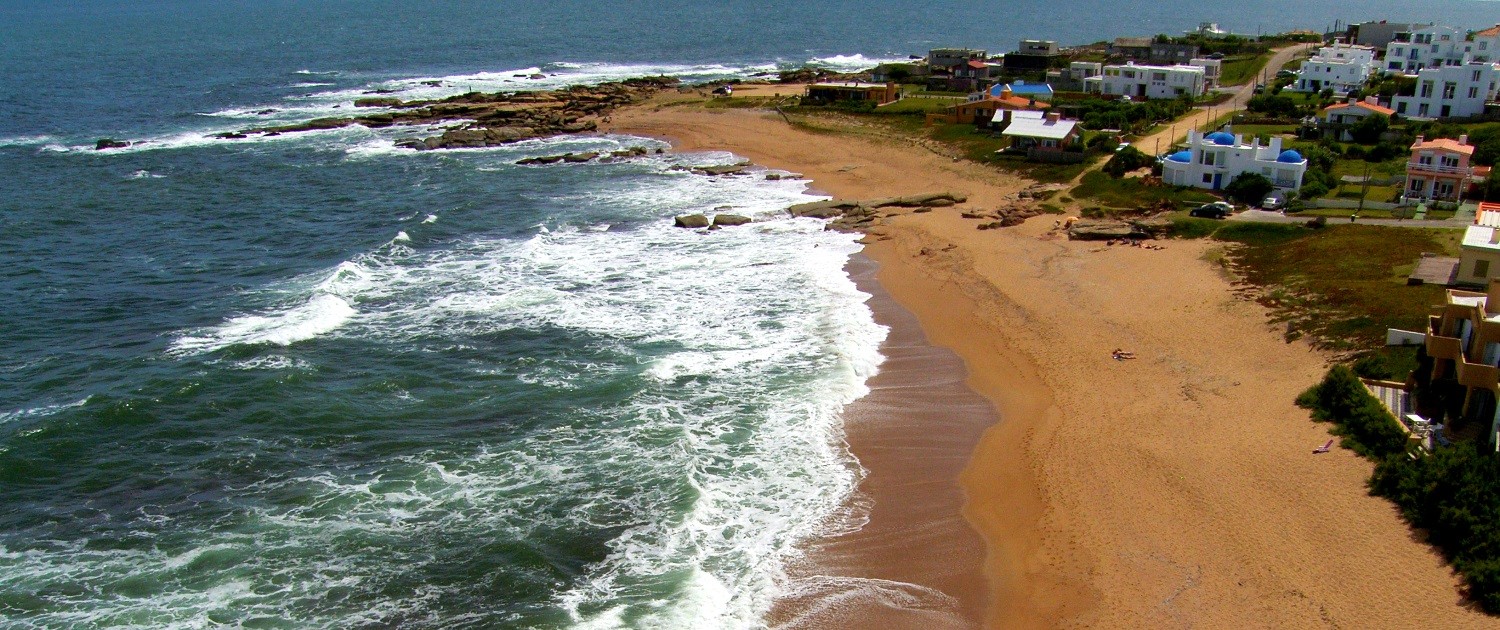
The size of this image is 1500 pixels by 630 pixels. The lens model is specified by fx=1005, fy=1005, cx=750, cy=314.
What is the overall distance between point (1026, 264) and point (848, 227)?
11.7m

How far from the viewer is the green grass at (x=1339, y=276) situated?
3509 centimetres

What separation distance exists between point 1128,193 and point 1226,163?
17.2ft

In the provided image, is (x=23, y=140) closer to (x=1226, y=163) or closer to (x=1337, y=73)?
(x=1226, y=163)

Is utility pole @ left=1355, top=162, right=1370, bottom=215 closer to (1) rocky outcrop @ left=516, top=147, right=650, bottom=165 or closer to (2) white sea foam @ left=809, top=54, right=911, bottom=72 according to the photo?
(1) rocky outcrop @ left=516, top=147, right=650, bottom=165

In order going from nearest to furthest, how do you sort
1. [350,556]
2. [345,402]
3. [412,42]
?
1. [350,556]
2. [345,402]
3. [412,42]

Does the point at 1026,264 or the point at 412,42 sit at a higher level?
the point at 412,42

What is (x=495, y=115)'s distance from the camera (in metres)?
93.0

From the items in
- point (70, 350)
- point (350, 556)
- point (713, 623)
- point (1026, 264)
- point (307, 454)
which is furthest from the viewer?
point (1026, 264)

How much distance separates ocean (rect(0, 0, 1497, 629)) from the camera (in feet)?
80.1

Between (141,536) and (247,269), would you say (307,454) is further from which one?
(247,269)

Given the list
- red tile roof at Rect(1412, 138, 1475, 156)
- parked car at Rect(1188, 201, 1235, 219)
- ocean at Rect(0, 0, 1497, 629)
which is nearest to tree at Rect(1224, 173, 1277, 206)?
parked car at Rect(1188, 201, 1235, 219)

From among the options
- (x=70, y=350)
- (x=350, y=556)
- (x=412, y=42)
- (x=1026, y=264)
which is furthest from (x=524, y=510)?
(x=412, y=42)

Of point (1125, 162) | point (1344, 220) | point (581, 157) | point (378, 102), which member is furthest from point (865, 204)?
point (378, 102)

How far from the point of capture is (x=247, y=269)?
159 feet
